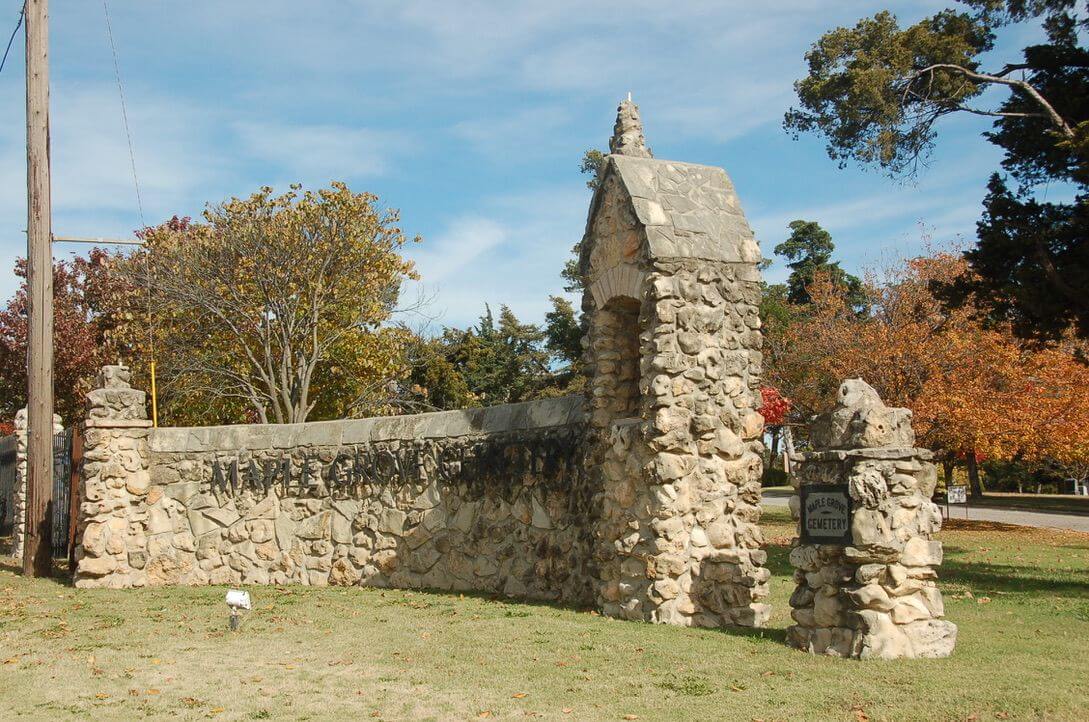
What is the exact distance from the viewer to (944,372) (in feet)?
83.3

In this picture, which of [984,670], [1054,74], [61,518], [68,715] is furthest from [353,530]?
[1054,74]

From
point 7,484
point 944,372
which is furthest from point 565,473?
point 944,372

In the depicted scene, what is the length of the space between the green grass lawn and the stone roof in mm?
3384

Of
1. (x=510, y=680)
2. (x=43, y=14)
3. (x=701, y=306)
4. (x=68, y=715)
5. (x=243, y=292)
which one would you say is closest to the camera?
(x=68, y=715)

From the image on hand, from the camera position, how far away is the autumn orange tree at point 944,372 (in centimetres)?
2391

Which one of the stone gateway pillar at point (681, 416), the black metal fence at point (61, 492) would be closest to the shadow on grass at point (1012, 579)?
the stone gateway pillar at point (681, 416)

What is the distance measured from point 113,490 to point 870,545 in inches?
388

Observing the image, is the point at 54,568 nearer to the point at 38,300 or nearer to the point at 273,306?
the point at 38,300

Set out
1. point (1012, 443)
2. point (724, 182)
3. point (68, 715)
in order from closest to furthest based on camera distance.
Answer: point (68, 715) < point (724, 182) < point (1012, 443)

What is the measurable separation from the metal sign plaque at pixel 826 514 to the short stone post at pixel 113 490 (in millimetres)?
9167

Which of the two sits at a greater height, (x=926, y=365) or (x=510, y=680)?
(x=926, y=365)

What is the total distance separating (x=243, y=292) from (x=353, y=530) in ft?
35.1

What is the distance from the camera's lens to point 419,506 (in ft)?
41.1

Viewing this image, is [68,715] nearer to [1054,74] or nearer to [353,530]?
[353,530]
